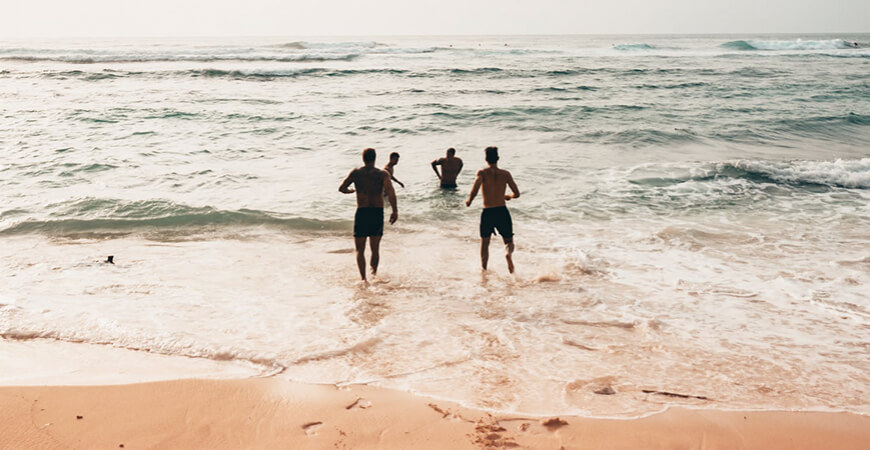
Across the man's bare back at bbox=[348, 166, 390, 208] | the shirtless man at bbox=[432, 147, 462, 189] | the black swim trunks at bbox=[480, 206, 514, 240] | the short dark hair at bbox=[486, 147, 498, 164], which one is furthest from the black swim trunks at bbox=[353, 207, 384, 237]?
the shirtless man at bbox=[432, 147, 462, 189]

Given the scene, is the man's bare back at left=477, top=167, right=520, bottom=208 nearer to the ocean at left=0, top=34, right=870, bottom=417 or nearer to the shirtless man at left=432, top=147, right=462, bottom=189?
the ocean at left=0, top=34, right=870, bottom=417

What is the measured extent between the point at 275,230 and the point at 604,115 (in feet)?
50.9

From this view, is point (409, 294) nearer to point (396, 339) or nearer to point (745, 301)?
point (396, 339)

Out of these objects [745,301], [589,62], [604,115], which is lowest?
[745,301]

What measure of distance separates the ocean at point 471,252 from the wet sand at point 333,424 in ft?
0.75

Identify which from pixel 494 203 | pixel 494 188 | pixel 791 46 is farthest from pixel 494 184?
pixel 791 46

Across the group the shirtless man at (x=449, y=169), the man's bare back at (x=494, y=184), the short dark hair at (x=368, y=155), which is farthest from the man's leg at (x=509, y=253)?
the shirtless man at (x=449, y=169)

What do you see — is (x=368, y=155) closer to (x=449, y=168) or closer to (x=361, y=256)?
(x=361, y=256)

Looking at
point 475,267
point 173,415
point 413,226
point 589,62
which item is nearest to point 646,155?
point 413,226

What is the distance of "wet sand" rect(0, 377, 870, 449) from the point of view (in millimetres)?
3818

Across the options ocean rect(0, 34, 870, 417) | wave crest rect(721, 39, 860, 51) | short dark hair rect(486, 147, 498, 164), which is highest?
wave crest rect(721, 39, 860, 51)

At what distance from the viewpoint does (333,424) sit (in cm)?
400

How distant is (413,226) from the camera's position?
1000cm

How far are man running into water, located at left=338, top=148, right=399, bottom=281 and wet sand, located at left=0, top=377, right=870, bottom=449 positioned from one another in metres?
3.07
